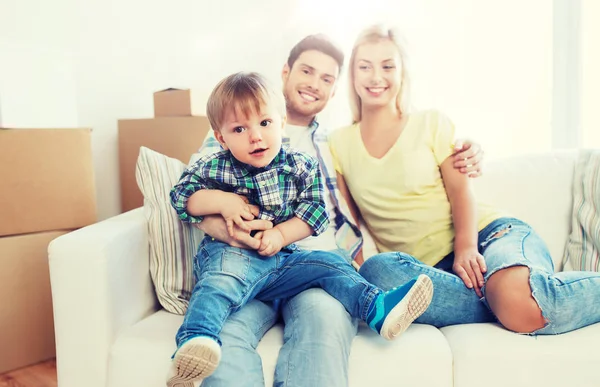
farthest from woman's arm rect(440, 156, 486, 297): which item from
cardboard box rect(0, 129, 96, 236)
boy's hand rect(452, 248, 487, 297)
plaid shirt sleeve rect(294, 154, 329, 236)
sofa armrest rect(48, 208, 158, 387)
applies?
cardboard box rect(0, 129, 96, 236)

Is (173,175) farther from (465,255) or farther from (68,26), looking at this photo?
(68,26)

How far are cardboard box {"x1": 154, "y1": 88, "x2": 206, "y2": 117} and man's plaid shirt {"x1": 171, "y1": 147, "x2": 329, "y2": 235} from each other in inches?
27.9

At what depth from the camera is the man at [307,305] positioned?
1.05 meters

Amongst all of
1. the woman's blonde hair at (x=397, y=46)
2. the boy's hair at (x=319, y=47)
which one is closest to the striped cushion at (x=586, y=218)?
the woman's blonde hair at (x=397, y=46)

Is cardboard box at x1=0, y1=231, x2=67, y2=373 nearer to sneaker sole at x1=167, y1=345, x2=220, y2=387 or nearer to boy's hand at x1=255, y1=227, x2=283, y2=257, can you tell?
boy's hand at x1=255, y1=227, x2=283, y2=257

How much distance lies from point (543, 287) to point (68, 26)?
5.80ft

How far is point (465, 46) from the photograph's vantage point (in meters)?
2.46

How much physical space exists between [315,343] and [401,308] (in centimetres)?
18

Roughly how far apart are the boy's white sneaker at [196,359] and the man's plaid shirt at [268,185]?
41 centimetres

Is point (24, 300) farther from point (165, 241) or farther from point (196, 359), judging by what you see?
point (196, 359)

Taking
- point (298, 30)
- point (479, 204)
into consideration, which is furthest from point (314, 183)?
point (298, 30)

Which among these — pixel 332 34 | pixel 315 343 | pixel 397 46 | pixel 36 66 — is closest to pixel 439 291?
pixel 315 343

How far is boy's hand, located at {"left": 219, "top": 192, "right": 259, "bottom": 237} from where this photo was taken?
1.27 metres

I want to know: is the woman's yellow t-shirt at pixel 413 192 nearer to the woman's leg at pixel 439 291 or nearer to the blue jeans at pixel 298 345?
the woman's leg at pixel 439 291
